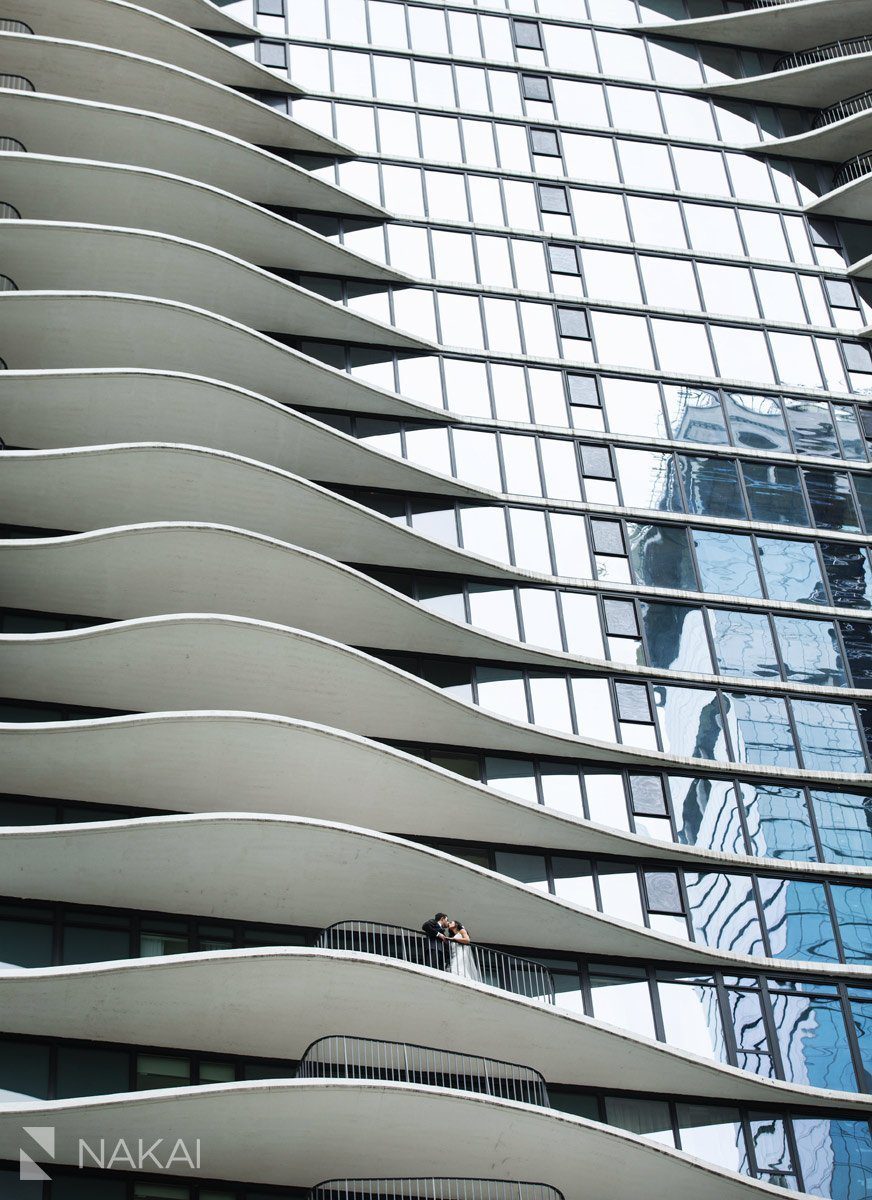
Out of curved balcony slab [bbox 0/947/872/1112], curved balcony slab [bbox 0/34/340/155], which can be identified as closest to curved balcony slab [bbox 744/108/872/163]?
curved balcony slab [bbox 0/34/340/155]

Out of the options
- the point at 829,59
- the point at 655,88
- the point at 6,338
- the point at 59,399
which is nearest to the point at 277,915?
the point at 59,399

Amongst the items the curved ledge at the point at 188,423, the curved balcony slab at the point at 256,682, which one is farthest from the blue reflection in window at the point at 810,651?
the curved ledge at the point at 188,423

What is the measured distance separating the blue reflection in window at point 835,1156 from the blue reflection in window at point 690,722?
644cm

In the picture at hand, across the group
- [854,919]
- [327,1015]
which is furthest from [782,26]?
[327,1015]

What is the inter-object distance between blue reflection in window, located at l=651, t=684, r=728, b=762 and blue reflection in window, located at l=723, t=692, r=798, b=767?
29 cm

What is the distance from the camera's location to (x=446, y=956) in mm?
25562

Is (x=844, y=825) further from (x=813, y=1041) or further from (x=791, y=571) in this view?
(x=791, y=571)

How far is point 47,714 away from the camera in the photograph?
90.1 feet

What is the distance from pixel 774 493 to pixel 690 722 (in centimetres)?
592

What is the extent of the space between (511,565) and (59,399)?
27.6 feet

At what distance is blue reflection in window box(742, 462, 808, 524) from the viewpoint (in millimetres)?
33938

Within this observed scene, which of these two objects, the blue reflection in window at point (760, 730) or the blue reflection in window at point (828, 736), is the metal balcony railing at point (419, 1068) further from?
the blue reflection in window at point (828, 736)

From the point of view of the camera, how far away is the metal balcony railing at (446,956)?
25.6 m

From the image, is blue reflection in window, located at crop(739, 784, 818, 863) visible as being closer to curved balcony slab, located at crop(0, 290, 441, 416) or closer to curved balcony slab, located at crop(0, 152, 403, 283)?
curved balcony slab, located at crop(0, 290, 441, 416)
